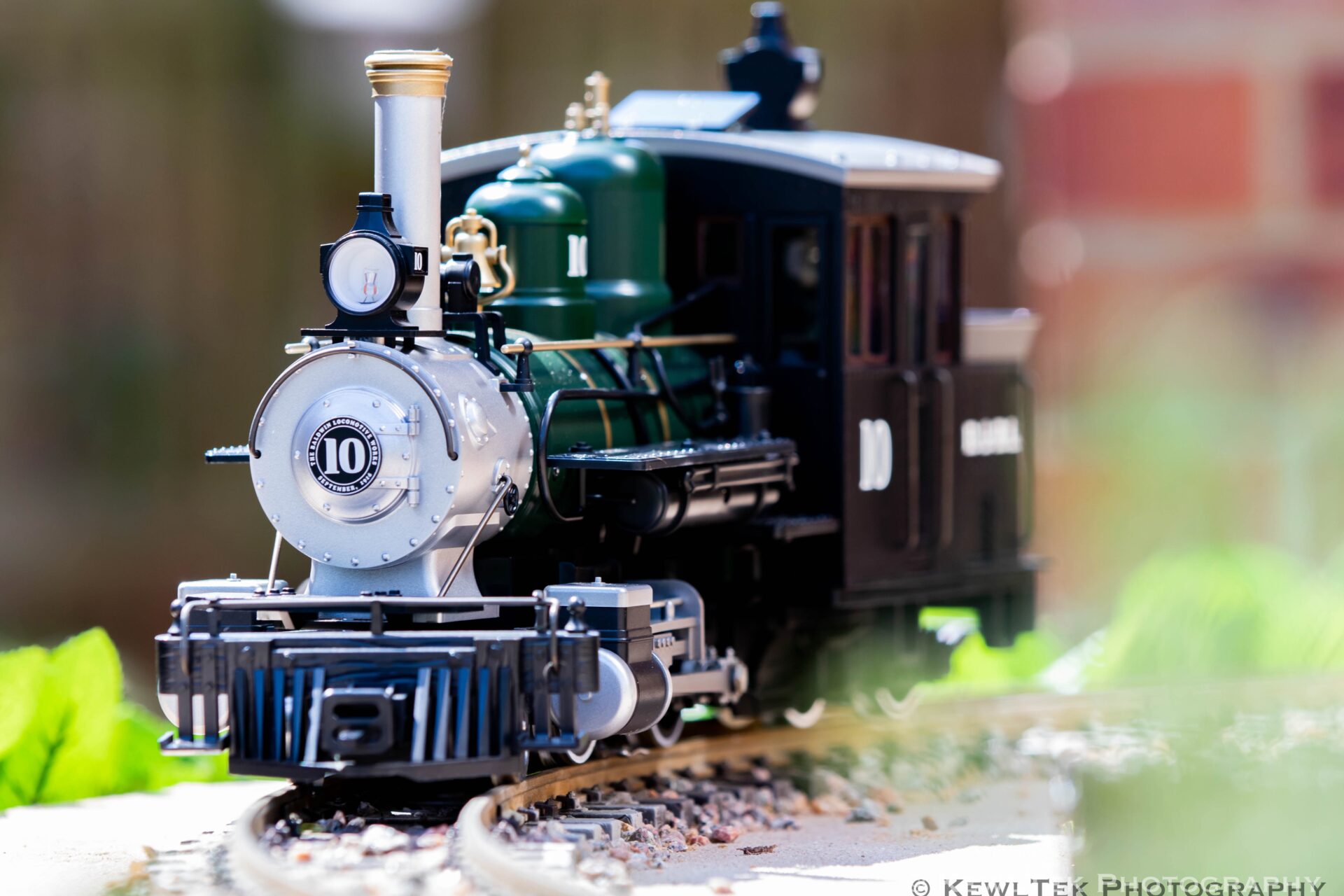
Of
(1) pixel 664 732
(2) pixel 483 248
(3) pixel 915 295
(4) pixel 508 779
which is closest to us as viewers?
(4) pixel 508 779

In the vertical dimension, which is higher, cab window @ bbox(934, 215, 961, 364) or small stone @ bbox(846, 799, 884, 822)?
cab window @ bbox(934, 215, 961, 364)

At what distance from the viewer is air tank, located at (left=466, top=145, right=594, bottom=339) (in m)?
9.41

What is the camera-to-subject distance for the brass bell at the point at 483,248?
9078 millimetres

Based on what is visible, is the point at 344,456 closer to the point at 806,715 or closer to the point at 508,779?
the point at 508,779

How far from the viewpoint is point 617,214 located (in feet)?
32.6

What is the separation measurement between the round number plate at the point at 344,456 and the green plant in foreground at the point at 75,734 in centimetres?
178

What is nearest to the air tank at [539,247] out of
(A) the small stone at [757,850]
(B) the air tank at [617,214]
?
(B) the air tank at [617,214]

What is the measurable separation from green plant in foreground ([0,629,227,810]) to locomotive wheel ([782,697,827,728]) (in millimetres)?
2806

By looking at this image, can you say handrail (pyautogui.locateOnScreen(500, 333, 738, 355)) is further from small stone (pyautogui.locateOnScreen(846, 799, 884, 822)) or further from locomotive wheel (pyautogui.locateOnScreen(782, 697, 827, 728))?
small stone (pyautogui.locateOnScreen(846, 799, 884, 822))

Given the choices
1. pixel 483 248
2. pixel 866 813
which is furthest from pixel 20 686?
pixel 866 813

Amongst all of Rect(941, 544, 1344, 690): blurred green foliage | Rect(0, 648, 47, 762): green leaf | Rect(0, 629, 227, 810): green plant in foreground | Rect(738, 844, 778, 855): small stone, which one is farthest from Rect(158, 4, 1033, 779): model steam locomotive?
Rect(941, 544, 1344, 690): blurred green foliage

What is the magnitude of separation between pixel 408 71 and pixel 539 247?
1303 millimetres

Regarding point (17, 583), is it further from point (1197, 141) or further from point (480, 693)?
point (1197, 141)

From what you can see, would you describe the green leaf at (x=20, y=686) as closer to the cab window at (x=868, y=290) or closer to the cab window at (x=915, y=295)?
the cab window at (x=868, y=290)
